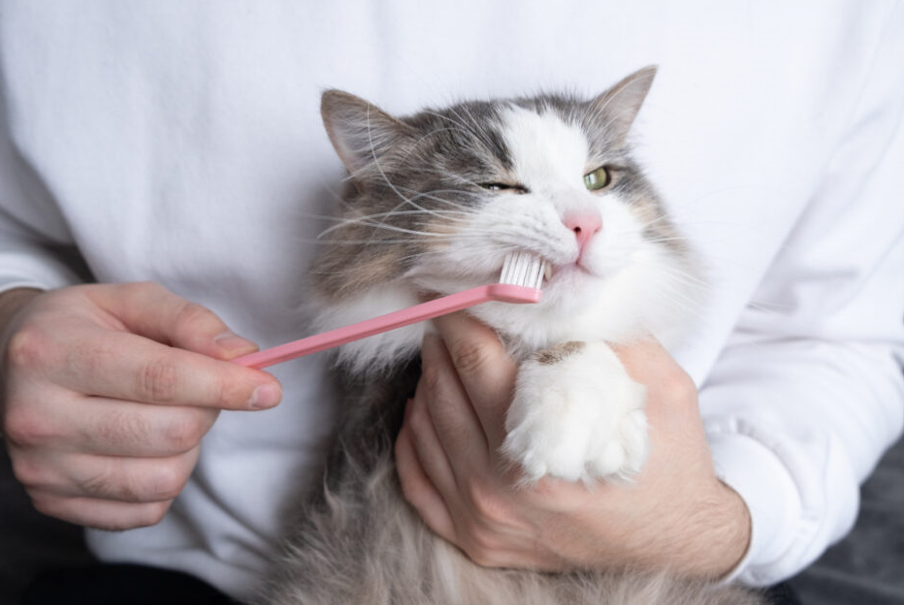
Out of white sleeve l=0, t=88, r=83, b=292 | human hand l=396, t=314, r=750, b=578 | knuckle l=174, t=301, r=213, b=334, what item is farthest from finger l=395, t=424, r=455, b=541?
white sleeve l=0, t=88, r=83, b=292

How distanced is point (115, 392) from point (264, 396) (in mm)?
269

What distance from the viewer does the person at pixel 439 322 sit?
1062mm

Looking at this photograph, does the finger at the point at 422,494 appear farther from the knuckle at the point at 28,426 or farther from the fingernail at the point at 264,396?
the knuckle at the point at 28,426

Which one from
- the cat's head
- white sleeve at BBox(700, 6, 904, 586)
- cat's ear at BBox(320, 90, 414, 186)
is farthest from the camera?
white sleeve at BBox(700, 6, 904, 586)


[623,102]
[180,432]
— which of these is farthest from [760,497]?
[180,432]

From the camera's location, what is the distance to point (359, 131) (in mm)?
1128

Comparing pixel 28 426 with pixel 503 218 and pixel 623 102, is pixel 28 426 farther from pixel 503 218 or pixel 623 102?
pixel 623 102

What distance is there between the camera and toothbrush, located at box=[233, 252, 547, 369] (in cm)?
88

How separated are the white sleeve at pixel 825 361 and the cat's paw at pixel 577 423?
0.50 metres

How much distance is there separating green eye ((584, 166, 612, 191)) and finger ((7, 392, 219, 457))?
0.79 metres

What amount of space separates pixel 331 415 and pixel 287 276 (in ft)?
1.15

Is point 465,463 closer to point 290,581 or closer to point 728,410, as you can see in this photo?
point 290,581

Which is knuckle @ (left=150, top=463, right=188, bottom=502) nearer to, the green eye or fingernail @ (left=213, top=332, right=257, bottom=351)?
fingernail @ (left=213, top=332, right=257, bottom=351)

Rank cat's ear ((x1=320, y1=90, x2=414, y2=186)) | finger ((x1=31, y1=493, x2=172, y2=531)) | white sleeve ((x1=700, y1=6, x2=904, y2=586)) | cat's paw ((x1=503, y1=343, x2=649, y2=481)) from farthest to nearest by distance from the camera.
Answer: white sleeve ((x1=700, y1=6, x2=904, y2=586)), finger ((x1=31, y1=493, x2=172, y2=531)), cat's ear ((x1=320, y1=90, x2=414, y2=186)), cat's paw ((x1=503, y1=343, x2=649, y2=481))
